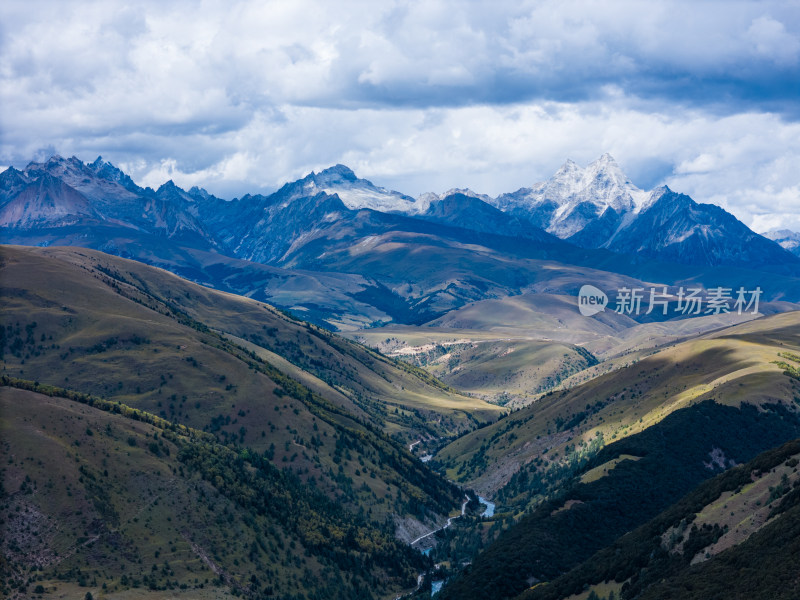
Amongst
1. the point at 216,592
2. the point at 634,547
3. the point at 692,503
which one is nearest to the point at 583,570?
the point at 634,547

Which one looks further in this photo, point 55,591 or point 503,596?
point 503,596

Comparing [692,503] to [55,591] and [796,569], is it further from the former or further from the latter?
[55,591]

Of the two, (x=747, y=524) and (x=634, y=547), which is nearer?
(x=747, y=524)

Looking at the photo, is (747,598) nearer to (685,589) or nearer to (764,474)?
(685,589)

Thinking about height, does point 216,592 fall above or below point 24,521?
below

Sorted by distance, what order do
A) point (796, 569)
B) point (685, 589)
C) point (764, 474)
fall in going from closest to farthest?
point (796, 569) < point (685, 589) < point (764, 474)

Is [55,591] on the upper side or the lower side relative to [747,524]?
lower

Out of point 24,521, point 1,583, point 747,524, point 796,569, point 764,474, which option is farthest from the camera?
point 24,521

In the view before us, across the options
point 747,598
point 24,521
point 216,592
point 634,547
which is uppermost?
point 747,598

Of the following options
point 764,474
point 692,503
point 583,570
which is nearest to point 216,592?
point 583,570
